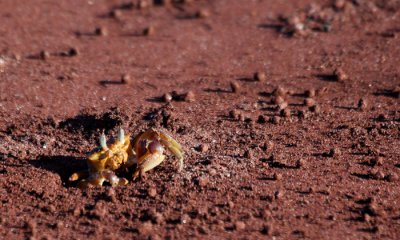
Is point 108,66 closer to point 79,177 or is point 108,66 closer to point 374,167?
point 79,177

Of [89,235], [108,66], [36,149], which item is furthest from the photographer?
[108,66]

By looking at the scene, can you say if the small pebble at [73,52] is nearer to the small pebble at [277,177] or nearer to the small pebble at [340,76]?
the small pebble at [340,76]

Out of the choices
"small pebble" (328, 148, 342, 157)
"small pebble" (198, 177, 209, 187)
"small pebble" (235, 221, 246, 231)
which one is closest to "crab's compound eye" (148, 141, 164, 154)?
"small pebble" (198, 177, 209, 187)

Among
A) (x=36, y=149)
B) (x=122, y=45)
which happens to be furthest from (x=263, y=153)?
(x=122, y=45)

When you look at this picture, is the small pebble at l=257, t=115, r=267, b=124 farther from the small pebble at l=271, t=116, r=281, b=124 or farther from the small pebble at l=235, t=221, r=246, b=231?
the small pebble at l=235, t=221, r=246, b=231

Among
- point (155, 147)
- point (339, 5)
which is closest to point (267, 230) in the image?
point (155, 147)

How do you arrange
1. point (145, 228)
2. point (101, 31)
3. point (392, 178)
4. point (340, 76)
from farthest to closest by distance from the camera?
point (101, 31) < point (340, 76) < point (392, 178) < point (145, 228)

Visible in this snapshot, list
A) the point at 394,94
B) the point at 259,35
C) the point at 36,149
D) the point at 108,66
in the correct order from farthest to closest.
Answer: the point at 259,35, the point at 108,66, the point at 394,94, the point at 36,149

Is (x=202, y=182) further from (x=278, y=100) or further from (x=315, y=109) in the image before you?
(x=315, y=109)
